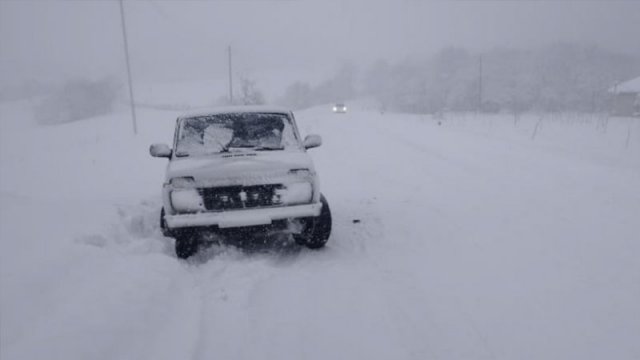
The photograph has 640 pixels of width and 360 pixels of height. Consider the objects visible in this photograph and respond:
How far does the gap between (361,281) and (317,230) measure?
1.14m

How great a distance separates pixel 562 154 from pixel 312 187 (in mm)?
10203

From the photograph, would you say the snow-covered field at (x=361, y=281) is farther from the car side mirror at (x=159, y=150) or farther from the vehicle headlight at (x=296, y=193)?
the car side mirror at (x=159, y=150)

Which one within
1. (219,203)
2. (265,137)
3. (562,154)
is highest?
(265,137)

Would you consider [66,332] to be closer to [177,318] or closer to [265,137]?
[177,318]

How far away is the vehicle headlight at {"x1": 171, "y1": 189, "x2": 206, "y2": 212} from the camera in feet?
18.1

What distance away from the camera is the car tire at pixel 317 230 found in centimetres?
593

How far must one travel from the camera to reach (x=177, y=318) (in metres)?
4.20

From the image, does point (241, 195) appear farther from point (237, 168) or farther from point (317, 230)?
point (317, 230)

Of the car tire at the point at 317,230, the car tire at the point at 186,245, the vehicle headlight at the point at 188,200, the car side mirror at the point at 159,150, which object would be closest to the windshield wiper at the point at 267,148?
the car tire at the point at 317,230

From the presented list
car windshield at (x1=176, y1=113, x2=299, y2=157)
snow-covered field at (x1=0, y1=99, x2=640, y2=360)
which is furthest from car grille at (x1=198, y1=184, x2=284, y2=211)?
car windshield at (x1=176, y1=113, x2=299, y2=157)

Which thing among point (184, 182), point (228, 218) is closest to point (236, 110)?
point (184, 182)

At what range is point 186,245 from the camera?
5750 millimetres

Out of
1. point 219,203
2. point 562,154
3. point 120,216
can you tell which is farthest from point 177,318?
point 562,154

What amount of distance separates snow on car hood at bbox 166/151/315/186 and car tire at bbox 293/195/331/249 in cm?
60
